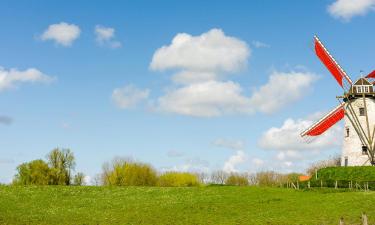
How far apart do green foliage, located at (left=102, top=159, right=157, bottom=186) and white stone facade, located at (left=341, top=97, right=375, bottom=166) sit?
47.3m

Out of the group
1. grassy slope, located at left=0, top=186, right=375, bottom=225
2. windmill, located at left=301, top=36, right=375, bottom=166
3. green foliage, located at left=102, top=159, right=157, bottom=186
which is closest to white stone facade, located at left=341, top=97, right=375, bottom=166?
windmill, located at left=301, top=36, right=375, bottom=166

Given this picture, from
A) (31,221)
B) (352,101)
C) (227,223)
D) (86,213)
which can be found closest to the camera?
(227,223)

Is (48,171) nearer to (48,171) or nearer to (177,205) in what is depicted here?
(48,171)

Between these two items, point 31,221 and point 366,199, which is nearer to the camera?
point 31,221

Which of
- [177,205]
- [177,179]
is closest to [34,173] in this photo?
[177,179]

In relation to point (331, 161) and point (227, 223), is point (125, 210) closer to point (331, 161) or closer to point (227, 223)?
point (227, 223)

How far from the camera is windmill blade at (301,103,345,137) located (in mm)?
83188

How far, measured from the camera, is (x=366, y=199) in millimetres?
55406

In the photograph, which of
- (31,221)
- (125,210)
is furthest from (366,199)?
(31,221)

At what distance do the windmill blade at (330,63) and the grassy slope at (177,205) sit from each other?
24056 mm

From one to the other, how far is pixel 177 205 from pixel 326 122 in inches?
1455

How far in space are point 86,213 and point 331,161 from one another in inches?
3344

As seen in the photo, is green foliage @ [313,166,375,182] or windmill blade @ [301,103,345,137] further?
windmill blade @ [301,103,345,137]

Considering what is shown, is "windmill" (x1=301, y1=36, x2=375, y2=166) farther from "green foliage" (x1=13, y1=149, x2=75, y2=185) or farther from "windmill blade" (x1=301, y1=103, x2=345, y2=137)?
"green foliage" (x1=13, y1=149, x2=75, y2=185)
